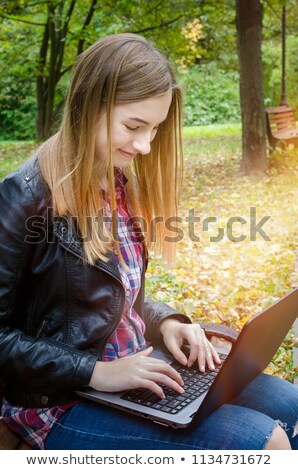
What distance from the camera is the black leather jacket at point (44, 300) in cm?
173

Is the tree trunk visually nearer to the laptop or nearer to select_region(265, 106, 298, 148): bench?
select_region(265, 106, 298, 148): bench

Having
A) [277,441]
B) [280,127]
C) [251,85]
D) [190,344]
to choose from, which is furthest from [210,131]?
[277,441]

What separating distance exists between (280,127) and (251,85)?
7.19 ft

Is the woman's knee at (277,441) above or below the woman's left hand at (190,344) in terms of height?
below

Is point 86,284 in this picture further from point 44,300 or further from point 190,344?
point 190,344

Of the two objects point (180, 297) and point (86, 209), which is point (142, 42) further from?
point (180, 297)

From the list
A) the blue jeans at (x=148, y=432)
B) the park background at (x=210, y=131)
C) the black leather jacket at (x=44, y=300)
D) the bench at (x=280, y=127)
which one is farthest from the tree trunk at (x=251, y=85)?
the blue jeans at (x=148, y=432)

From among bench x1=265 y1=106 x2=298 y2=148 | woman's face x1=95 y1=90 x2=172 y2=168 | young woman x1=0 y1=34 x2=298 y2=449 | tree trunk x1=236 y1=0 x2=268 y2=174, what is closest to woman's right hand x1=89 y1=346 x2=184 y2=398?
young woman x1=0 y1=34 x2=298 y2=449

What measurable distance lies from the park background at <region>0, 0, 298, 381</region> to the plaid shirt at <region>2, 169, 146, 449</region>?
48cm

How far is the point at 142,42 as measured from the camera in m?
1.96

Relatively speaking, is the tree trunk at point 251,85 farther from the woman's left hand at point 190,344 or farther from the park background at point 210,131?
the woman's left hand at point 190,344

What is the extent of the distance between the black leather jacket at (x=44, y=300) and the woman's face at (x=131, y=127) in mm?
217

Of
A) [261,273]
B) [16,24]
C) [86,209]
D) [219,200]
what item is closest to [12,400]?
[86,209]

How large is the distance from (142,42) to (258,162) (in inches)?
308
